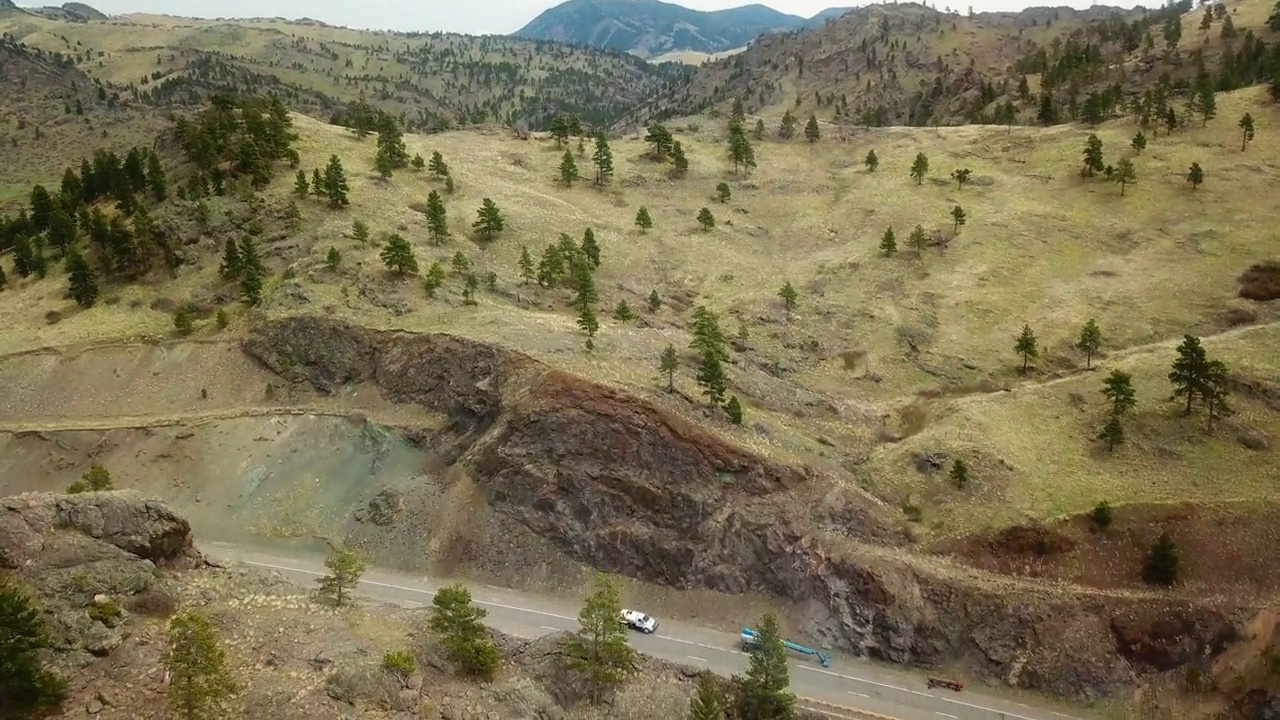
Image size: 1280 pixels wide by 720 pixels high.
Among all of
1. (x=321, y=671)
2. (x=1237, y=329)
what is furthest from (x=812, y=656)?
(x=1237, y=329)

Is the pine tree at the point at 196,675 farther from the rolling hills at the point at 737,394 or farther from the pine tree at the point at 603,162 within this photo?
the pine tree at the point at 603,162

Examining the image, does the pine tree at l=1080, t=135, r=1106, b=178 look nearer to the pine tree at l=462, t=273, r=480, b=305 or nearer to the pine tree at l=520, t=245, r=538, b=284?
→ the pine tree at l=520, t=245, r=538, b=284

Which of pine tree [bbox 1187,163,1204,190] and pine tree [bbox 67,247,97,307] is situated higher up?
pine tree [bbox 1187,163,1204,190]

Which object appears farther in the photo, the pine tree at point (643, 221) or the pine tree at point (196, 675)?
the pine tree at point (643, 221)

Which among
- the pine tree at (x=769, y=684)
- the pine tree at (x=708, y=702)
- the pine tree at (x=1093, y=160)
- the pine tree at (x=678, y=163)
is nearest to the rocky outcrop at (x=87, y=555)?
the pine tree at (x=708, y=702)

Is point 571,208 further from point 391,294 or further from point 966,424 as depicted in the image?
point 966,424

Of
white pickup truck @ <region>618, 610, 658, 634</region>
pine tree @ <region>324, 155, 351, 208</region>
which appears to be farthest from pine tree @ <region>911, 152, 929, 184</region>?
white pickup truck @ <region>618, 610, 658, 634</region>
